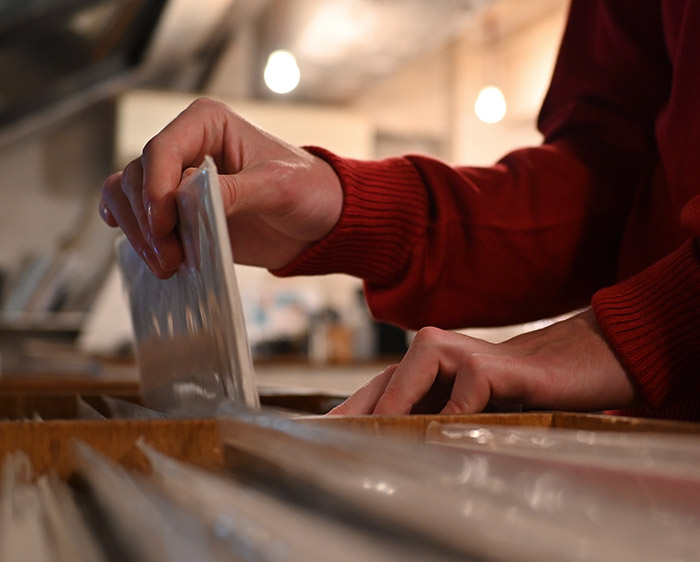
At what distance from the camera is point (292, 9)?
364 centimetres

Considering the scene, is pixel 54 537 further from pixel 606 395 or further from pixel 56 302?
pixel 56 302

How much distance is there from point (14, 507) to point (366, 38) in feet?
10.5

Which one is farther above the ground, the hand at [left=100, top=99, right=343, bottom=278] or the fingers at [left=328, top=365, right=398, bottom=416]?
the hand at [left=100, top=99, right=343, bottom=278]

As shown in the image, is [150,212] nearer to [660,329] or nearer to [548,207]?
[660,329]

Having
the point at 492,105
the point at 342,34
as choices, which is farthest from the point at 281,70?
the point at 492,105

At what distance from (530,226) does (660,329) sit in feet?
1.07

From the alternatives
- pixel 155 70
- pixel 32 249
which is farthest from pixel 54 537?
pixel 32 249

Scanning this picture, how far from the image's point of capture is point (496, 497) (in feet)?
0.65

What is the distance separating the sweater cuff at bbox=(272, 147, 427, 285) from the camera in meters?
0.72

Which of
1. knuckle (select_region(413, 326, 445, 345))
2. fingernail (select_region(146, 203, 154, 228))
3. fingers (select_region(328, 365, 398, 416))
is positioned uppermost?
fingernail (select_region(146, 203, 154, 228))

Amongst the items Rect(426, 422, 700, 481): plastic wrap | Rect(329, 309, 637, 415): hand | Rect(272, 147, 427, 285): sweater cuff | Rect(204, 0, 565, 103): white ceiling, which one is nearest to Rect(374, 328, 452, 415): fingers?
Rect(329, 309, 637, 415): hand

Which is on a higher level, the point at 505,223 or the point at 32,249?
the point at 32,249

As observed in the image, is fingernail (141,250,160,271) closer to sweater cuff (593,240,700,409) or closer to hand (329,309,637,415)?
hand (329,309,637,415)

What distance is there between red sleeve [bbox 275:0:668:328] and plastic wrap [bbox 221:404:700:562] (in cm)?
53
